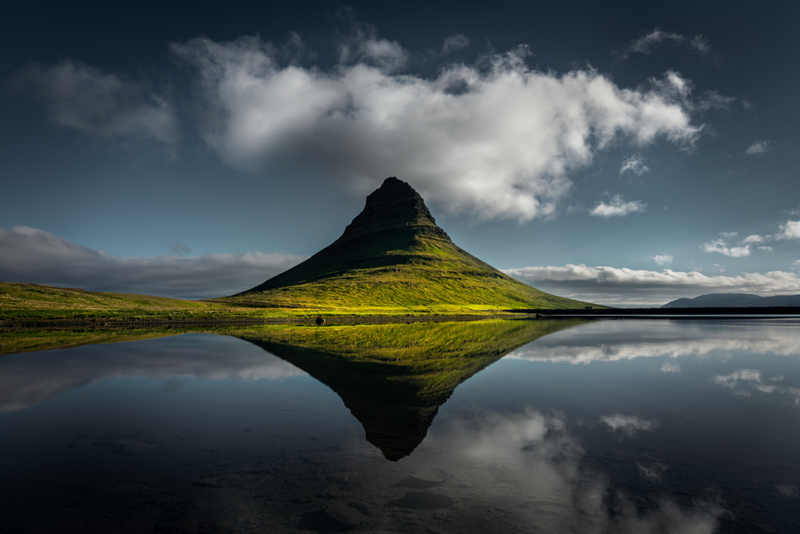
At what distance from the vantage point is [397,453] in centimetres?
1134

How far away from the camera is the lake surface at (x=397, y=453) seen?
7.73 m

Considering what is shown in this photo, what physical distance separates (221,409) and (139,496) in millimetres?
8197

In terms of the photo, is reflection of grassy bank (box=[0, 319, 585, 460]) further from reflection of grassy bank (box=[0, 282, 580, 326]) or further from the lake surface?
reflection of grassy bank (box=[0, 282, 580, 326])

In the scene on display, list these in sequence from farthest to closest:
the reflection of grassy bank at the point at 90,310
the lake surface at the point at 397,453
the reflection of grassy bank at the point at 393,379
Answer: the reflection of grassy bank at the point at 90,310, the reflection of grassy bank at the point at 393,379, the lake surface at the point at 397,453

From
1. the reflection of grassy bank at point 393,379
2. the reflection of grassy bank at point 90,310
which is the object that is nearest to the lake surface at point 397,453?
the reflection of grassy bank at point 393,379

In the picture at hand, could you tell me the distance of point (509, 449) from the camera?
38.4 ft

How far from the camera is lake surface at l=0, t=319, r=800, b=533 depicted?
25.4ft

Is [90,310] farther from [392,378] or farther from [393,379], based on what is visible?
[393,379]

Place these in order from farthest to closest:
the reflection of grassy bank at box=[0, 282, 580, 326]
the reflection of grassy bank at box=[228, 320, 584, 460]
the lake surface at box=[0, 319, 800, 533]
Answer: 1. the reflection of grassy bank at box=[0, 282, 580, 326]
2. the reflection of grassy bank at box=[228, 320, 584, 460]
3. the lake surface at box=[0, 319, 800, 533]

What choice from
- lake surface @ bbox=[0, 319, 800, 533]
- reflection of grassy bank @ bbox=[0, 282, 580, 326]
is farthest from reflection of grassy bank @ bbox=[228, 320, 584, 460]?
reflection of grassy bank @ bbox=[0, 282, 580, 326]

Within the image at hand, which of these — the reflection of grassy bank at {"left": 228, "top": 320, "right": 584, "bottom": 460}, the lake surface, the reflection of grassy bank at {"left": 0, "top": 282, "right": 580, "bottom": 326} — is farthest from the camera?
the reflection of grassy bank at {"left": 0, "top": 282, "right": 580, "bottom": 326}

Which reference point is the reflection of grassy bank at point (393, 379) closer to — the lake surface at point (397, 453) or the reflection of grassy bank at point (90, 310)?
the lake surface at point (397, 453)

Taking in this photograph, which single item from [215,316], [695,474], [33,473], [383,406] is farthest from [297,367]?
[215,316]

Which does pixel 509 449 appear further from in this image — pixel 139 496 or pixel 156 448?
pixel 156 448
